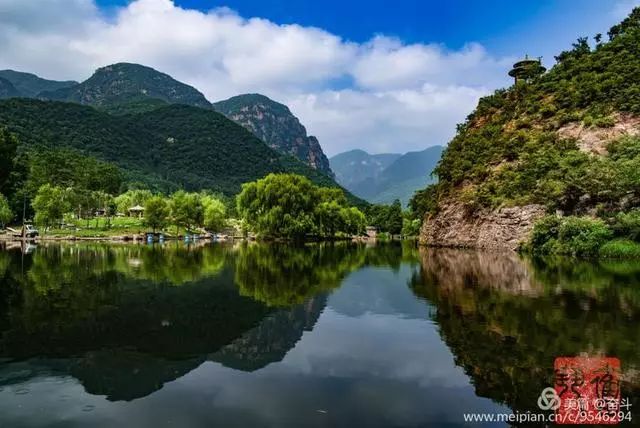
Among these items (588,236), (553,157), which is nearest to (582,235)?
(588,236)

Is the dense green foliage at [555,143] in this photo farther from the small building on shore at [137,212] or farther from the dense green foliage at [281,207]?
the small building on shore at [137,212]

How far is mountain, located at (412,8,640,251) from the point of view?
4981 centimetres

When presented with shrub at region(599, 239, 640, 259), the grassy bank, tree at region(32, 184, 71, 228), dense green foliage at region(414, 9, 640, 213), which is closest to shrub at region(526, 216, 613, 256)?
shrub at region(599, 239, 640, 259)

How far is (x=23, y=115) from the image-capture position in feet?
648

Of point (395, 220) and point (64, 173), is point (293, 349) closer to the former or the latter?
Answer: point (64, 173)

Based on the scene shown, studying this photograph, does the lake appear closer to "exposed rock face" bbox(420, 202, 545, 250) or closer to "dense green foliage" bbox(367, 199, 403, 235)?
"exposed rock face" bbox(420, 202, 545, 250)

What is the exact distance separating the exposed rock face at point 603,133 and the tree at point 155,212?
246 ft

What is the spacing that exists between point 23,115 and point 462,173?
639 feet

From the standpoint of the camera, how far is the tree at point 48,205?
85.2m

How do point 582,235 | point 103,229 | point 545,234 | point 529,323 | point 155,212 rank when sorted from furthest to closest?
point 155,212 → point 103,229 → point 545,234 → point 582,235 → point 529,323

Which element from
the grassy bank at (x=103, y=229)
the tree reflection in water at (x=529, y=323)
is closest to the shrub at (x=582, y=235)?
the tree reflection in water at (x=529, y=323)

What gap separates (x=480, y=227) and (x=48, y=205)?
74274 mm

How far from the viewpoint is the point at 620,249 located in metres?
43.4

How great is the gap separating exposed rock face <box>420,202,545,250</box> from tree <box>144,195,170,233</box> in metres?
52.8
